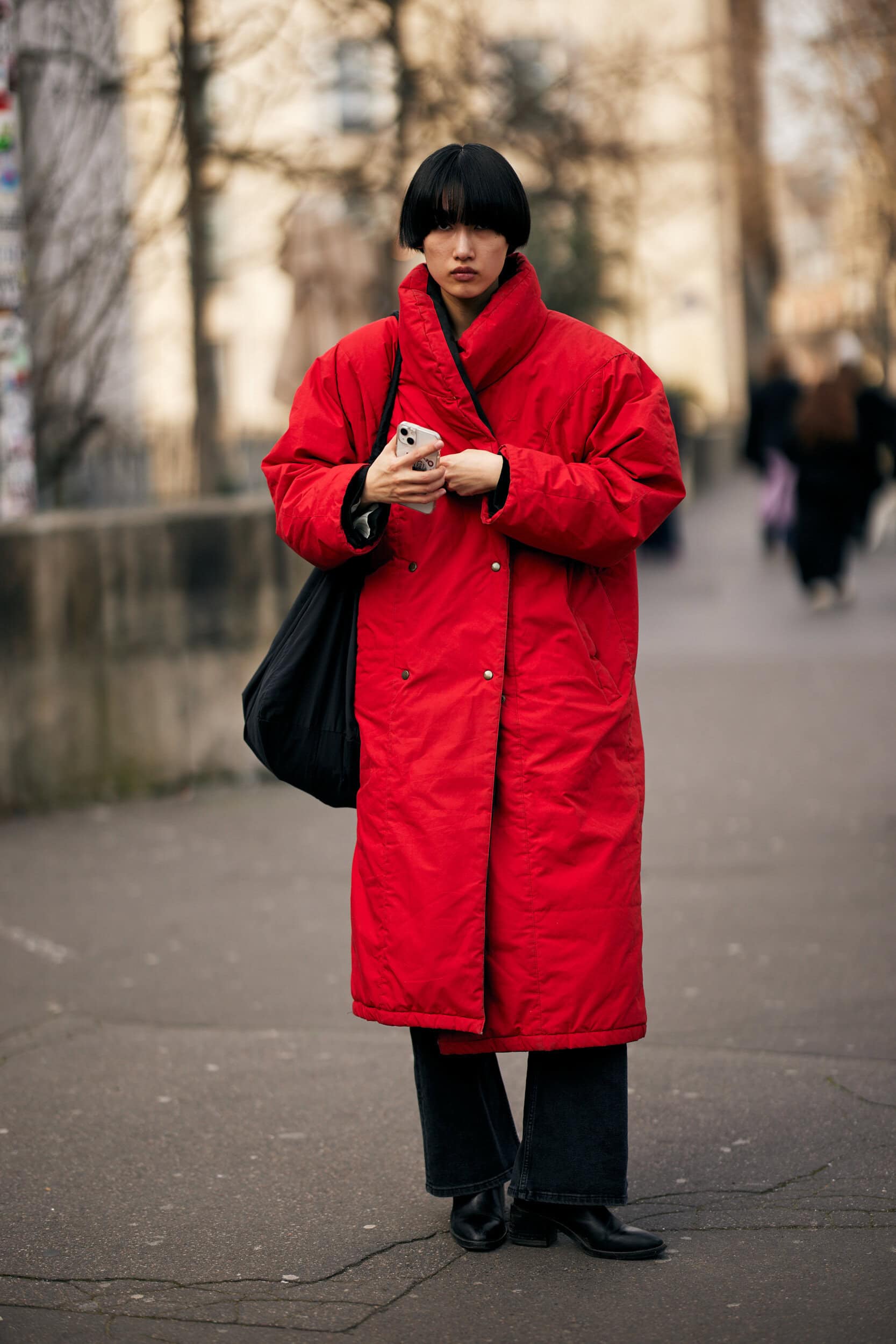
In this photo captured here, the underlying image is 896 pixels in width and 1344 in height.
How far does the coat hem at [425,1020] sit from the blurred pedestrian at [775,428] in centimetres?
1269

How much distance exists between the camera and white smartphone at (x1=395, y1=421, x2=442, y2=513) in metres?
3.34

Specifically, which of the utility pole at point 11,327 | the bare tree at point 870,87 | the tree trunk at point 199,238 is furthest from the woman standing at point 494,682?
the bare tree at point 870,87

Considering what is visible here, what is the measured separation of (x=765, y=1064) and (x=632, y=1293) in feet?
4.58

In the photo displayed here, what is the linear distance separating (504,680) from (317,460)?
563mm

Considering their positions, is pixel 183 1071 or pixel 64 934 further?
pixel 64 934

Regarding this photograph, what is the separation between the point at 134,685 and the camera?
816cm

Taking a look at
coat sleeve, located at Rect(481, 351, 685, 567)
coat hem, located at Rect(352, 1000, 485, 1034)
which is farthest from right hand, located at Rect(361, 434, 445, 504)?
coat hem, located at Rect(352, 1000, 485, 1034)

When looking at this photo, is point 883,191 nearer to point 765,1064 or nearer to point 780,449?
point 780,449

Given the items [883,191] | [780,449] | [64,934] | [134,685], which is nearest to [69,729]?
[134,685]

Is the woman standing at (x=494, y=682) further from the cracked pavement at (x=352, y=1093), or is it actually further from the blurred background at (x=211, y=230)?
the blurred background at (x=211, y=230)

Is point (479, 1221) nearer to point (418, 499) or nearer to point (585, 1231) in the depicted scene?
point (585, 1231)

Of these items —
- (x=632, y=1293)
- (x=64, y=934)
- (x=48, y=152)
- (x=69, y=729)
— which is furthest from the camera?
(x=48, y=152)

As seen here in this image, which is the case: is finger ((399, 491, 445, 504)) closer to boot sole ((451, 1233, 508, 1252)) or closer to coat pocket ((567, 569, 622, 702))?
coat pocket ((567, 569, 622, 702))

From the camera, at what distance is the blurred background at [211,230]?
8.12m
